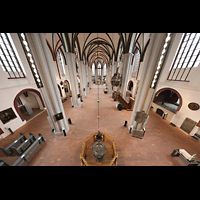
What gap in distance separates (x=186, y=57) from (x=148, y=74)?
19.3ft

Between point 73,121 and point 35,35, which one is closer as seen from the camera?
point 35,35

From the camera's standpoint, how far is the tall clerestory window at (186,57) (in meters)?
6.16

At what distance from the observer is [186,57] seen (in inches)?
263

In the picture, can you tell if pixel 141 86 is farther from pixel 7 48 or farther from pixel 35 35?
pixel 7 48

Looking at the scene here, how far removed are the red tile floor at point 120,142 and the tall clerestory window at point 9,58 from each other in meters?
4.87

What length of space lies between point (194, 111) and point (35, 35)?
38.0 feet

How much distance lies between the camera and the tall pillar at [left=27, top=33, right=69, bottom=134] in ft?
12.3

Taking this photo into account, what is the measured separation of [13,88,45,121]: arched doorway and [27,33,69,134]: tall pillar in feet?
17.3

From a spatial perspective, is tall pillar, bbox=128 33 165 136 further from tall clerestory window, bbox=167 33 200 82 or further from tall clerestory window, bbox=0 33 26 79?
tall clerestory window, bbox=0 33 26 79

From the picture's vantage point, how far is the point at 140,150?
4.86 metres

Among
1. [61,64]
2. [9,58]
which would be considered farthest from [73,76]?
[61,64]

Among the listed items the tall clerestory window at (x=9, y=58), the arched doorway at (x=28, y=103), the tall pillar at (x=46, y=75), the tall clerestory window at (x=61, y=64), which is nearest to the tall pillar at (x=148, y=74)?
the tall pillar at (x=46, y=75)

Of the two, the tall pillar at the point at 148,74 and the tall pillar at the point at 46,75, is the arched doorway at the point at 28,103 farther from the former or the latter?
the tall pillar at the point at 148,74
